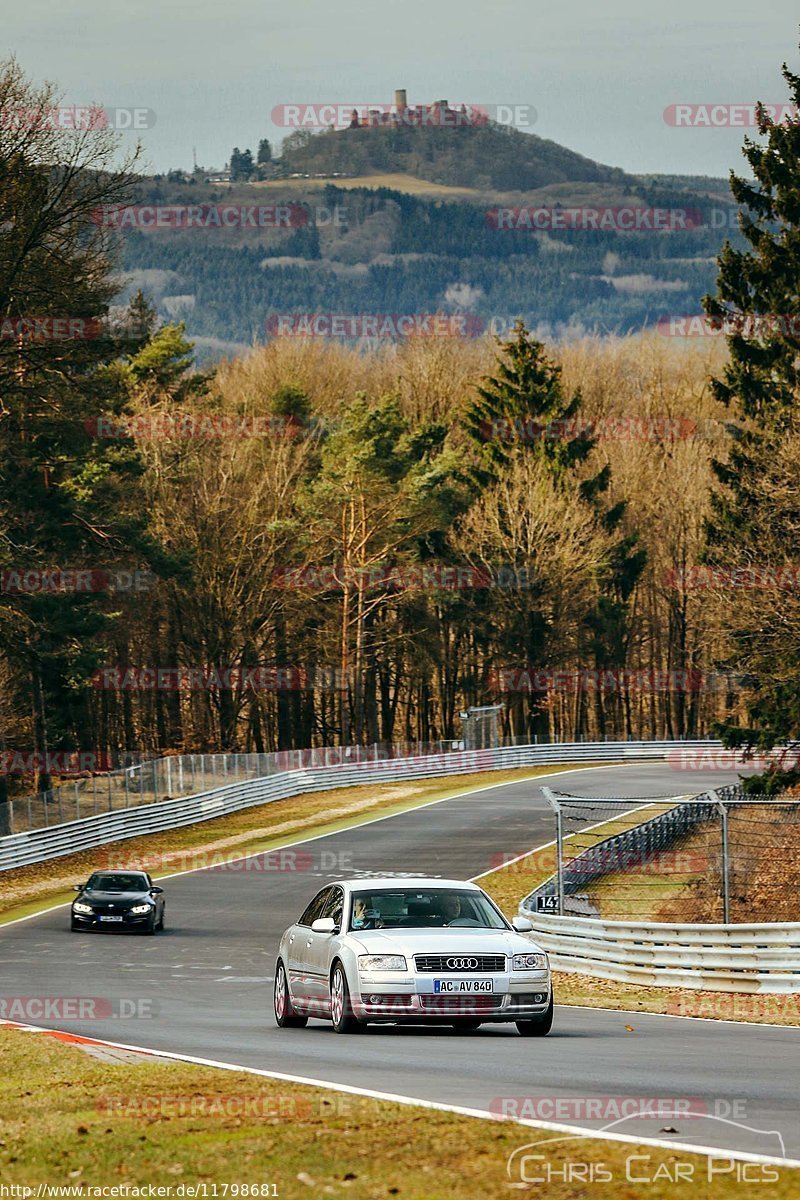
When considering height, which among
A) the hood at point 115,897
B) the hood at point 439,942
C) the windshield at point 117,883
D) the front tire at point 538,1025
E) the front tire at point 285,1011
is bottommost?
the hood at point 115,897

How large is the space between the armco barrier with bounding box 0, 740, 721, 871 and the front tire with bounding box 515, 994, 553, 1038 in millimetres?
31065

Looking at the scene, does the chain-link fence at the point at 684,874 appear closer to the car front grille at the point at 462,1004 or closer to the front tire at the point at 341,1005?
the front tire at the point at 341,1005

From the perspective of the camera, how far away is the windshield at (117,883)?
1332 inches

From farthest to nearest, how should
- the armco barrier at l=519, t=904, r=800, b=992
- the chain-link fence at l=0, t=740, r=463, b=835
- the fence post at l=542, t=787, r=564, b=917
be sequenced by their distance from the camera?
the chain-link fence at l=0, t=740, r=463, b=835 → the fence post at l=542, t=787, r=564, b=917 → the armco barrier at l=519, t=904, r=800, b=992

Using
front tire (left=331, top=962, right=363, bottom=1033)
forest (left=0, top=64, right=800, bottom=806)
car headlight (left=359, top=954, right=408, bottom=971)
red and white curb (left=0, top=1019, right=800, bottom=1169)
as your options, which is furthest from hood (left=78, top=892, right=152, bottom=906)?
car headlight (left=359, top=954, right=408, bottom=971)

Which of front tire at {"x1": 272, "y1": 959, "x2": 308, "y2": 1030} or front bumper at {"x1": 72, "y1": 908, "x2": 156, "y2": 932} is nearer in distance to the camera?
front tire at {"x1": 272, "y1": 959, "x2": 308, "y2": 1030}

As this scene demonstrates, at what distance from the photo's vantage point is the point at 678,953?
22.7m

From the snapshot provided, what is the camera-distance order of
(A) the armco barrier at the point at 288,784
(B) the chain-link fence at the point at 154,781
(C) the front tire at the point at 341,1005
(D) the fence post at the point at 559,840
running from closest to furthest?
(C) the front tire at the point at 341,1005, (D) the fence post at the point at 559,840, (A) the armco barrier at the point at 288,784, (B) the chain-link fence at the point at 154,781

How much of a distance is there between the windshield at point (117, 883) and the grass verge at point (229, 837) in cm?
373

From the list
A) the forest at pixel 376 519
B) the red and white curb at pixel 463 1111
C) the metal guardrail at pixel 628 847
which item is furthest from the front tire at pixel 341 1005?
the forest at pixel 376 519

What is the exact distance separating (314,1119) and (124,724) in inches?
3185

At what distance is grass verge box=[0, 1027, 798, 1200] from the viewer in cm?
795

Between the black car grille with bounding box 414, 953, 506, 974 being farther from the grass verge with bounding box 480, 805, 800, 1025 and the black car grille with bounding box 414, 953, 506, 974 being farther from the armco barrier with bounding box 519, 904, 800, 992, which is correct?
the armco barrier with bounding box 519, 904, 800, 992

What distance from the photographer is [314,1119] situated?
9.81 meters
